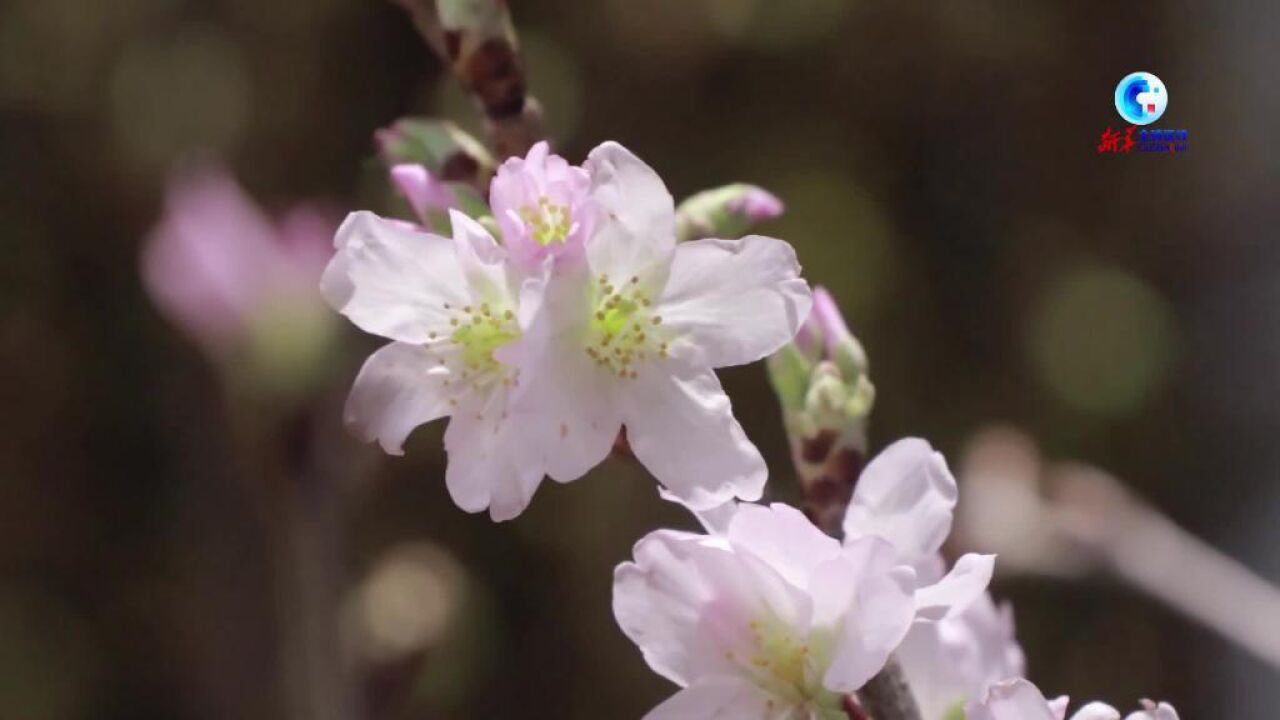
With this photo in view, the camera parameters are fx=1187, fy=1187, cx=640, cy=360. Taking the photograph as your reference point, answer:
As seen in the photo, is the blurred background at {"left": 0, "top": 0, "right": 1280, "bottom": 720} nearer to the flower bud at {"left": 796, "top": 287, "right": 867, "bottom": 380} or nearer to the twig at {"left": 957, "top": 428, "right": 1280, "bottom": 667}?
the twig at {"left": 957, "top": 428, "right": 1280, "bottom": 667}

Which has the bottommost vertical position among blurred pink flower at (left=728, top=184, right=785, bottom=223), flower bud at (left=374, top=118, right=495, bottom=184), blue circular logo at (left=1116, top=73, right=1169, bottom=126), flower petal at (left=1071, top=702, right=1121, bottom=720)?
flower petal at (left=1071, top=702, right=1121, bottom=720)

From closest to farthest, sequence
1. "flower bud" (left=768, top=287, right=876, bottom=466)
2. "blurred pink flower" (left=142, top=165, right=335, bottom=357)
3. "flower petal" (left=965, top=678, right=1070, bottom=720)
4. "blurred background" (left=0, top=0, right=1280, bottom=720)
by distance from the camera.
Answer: "flower petal" (left=965, top=678, right=1070, bottom=720) < "flower bud" (left=768, top=287, right=876, bottom=466) < "blurred pink flower" (left=142, top=165, right=335, bottom=357) < "blurred background" (left=0, top=0, right=1280, bottom=720)

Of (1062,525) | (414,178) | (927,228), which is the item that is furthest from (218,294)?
(927,228)

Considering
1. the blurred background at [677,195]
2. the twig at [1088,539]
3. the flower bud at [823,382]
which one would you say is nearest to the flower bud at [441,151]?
the flower bud at [823,382]

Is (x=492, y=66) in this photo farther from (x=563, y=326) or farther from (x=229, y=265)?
(x=229, y=265)

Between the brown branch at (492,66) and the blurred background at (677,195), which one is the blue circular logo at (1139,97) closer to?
the brown branch at (492,66)

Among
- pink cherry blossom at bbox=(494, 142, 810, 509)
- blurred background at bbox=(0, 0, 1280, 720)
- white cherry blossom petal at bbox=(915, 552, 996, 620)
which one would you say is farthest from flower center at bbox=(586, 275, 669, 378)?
blurred background at bbox=(0, 0, 1280, 720)

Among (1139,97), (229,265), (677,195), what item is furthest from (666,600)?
(677,195)

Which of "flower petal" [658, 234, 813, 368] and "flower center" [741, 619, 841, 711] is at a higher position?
Result: "flower petal" [658, 234, 813, 368]
